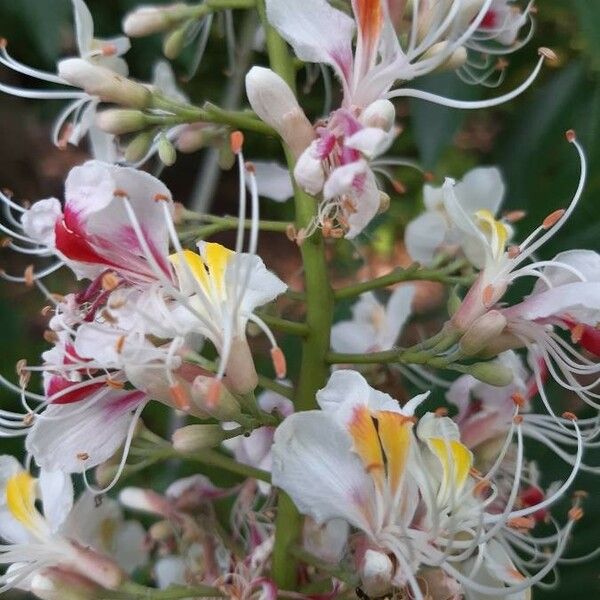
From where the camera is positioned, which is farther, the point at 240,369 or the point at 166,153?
the point at 166,153

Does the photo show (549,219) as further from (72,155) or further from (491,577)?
(72,155)

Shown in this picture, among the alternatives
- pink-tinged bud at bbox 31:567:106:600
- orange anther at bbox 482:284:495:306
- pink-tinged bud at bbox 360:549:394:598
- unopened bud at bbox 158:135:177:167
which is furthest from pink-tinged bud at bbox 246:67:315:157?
pink-tinged bud at bbox 31:567:106:600

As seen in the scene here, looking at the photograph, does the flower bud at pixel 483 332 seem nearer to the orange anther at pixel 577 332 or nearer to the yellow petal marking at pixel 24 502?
the orange anther at pixel 577 332

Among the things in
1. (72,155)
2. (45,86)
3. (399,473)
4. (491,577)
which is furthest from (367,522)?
(72,155)

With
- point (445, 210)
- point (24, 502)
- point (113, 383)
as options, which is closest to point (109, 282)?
point (113, 383)

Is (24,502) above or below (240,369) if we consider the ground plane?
below

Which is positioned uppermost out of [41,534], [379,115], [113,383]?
[379,115]

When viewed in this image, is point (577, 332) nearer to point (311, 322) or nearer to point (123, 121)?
point (311, 322)

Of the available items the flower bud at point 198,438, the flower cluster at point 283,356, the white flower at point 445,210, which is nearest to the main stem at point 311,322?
the flower cluster at point 283,356
